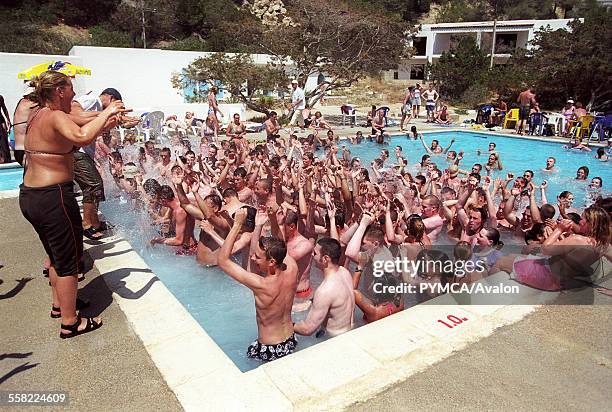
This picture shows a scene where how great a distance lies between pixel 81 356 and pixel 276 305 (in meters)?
1.46

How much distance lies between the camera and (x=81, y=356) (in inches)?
124

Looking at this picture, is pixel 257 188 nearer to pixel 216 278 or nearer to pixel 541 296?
pixel 216 278

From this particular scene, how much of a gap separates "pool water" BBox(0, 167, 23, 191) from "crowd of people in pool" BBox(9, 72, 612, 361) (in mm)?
2544

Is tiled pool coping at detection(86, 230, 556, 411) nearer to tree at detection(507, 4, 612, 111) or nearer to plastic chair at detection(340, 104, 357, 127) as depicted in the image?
plastic chair at detection(340, 104, 357, 127)

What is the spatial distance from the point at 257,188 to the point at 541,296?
13.3 ft

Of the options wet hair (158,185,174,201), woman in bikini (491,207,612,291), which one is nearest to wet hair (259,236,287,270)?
woman in bikini (491,207,612,291)

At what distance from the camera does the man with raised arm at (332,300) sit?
152 inches

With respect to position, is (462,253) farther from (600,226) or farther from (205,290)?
(205,290)

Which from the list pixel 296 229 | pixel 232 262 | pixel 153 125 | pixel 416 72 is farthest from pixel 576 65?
pixel 232 262

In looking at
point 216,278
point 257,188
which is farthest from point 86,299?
point 257,188

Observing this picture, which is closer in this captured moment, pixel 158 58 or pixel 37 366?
pixel 37 366

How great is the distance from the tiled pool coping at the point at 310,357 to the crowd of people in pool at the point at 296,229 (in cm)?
53

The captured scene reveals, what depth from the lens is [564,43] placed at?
24.8 m

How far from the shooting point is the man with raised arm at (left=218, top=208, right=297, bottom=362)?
3.42 meters
